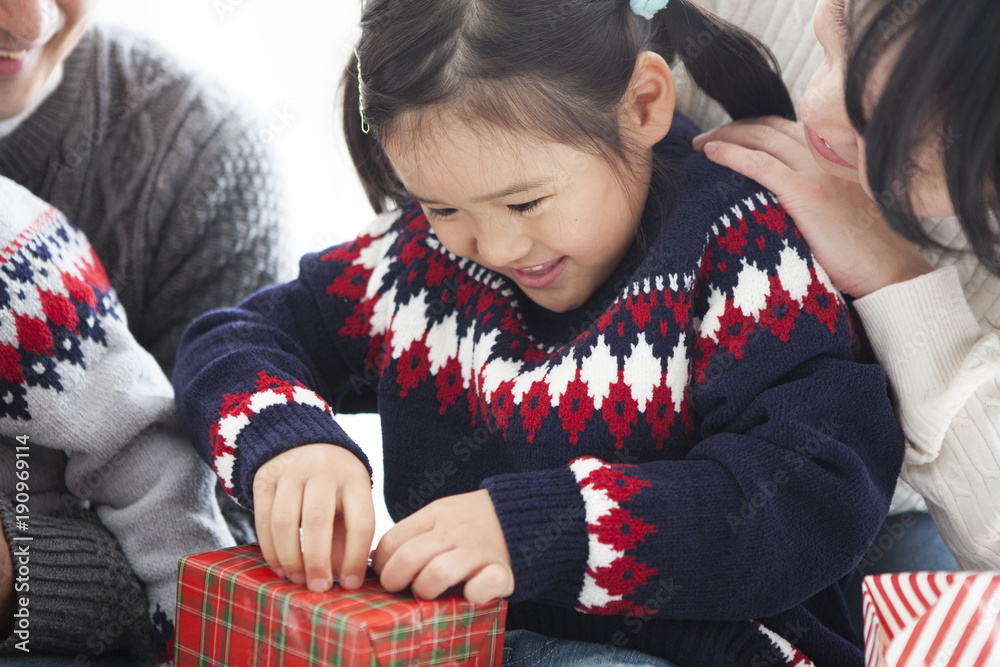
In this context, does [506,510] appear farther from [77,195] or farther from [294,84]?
[294,84]

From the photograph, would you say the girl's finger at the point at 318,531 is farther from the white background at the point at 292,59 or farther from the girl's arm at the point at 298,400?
the white background at the point at 292,59

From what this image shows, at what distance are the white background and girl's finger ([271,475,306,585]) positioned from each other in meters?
0.77

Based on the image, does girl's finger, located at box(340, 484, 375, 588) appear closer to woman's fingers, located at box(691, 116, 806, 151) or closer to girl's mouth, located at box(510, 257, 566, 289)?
girl's mouth, located at box(510, 257, 566, 289)

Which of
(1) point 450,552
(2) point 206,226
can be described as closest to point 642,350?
(1) point 450,552

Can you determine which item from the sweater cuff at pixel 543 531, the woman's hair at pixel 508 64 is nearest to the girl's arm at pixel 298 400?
the sweater cuff at pixel 543 531

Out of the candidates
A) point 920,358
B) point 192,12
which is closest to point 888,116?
point 920,358

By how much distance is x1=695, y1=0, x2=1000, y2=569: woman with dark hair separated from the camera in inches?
24.9

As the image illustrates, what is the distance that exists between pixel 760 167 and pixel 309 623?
559 mm

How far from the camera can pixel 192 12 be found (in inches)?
63.7

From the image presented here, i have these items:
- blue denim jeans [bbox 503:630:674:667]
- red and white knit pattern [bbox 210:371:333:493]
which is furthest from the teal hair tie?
blue denim jeans [bbox 503:630:674:667]

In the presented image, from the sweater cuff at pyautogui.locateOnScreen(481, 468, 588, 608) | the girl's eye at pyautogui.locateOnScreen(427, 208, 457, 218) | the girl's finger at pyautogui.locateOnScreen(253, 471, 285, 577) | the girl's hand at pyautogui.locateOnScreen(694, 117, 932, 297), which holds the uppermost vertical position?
the girl's hand at pyautogui.locateOnScreen(694, 117, 932, 297)

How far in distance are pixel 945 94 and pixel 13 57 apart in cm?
93

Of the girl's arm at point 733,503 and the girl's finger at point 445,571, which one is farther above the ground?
the girl's arm at point 733,503

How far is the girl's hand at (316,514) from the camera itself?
67 cm
